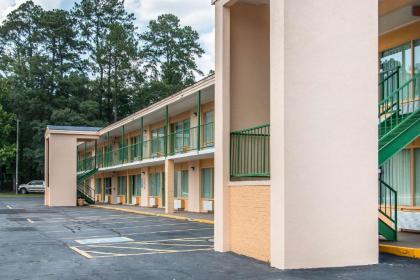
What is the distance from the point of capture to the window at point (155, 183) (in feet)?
111

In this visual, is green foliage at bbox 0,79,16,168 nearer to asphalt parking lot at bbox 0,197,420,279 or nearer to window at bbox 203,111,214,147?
window at bbox 203,111,214,147

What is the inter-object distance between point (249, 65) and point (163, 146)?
57.7 ft

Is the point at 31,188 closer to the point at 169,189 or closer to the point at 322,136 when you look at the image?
the point at 169,189

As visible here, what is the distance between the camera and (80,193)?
3966 cm

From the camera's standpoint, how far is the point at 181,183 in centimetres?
3064

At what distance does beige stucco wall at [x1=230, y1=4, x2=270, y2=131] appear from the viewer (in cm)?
1320

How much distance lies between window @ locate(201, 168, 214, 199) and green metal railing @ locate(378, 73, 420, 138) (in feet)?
42.9

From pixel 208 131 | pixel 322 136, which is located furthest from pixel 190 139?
pixel 322 136

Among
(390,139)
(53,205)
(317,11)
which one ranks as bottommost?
(53,205)

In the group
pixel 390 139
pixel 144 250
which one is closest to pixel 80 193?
pixel 144 250

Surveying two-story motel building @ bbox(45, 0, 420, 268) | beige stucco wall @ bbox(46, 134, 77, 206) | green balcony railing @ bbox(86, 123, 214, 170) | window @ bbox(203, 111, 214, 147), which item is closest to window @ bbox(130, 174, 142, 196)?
green balcony railing @ bbox(86, 123, 214, 170)

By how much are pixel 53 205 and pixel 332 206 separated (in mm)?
29756

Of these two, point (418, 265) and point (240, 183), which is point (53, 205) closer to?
point (240, 183)

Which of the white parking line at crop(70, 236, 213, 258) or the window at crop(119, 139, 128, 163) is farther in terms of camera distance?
the window at crop(119, 139, 128, 163)
